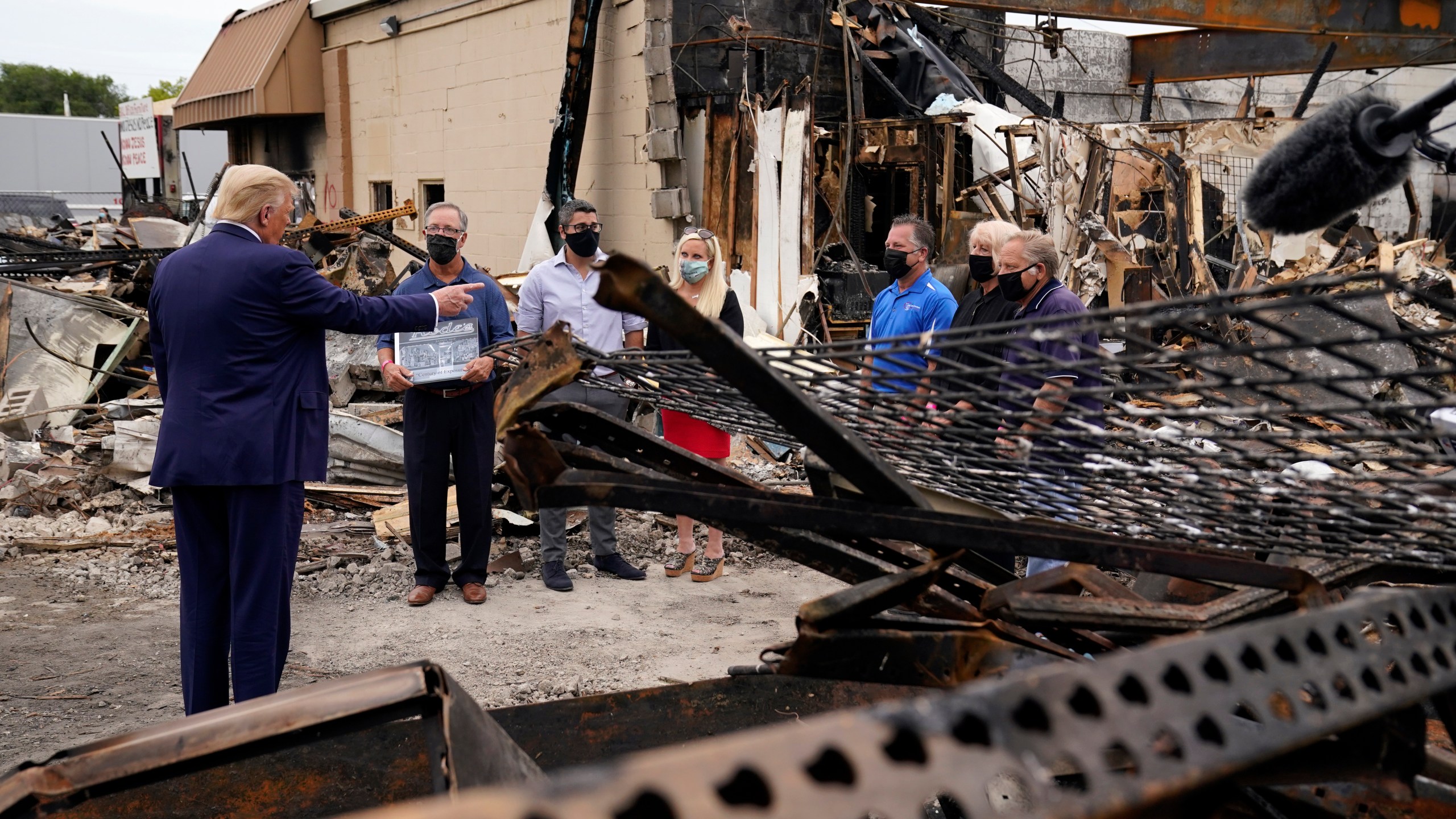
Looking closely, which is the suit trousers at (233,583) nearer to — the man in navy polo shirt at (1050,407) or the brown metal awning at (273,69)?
the man in navy polo shirt at (1050,407)

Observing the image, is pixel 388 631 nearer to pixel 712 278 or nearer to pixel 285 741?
pixel 712 278

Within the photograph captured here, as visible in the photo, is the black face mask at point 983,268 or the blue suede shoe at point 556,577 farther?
the blue suede shoe at point 556,577

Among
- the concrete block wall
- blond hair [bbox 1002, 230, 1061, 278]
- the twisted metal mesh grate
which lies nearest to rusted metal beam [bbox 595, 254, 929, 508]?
the twisted metal mesh grate

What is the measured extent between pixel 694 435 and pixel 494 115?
7.43 meters

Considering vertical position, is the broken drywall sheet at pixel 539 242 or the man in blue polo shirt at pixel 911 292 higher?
the broken drywall sheet at pixel 539 242

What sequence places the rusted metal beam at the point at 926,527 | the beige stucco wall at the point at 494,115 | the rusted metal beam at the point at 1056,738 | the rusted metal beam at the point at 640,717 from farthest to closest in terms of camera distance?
the beige stucco wall at the point at 494,115
the rusted metal beam at the point at 640,717
the rusted metal beam at the point at 926,527
the rusted metal beam at the point at 1056,738

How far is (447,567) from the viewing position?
5.63 metres

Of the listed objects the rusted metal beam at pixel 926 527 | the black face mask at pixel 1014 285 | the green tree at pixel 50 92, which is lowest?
the rusted metal beam at pixel 926 527

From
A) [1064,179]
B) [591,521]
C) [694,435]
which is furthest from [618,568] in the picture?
[1064,179]

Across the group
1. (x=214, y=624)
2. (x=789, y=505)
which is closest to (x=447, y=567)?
(x=214, y=624)

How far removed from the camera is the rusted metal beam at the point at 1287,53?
29.9ft

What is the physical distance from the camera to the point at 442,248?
208 inches

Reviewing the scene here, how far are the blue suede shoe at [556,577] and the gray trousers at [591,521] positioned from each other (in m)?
0.03

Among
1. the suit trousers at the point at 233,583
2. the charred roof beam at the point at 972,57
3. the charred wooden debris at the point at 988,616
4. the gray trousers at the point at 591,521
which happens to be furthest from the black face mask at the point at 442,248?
the charred roof beam at the point at 972,57
